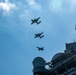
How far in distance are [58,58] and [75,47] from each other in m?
7.31

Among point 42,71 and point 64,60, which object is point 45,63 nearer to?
point 42,71

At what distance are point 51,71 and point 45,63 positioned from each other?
6.24 metres

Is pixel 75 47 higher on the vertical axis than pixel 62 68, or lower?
higher

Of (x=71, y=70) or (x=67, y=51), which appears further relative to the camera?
(x=67, y=51)

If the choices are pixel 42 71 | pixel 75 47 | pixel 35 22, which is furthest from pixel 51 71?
pixel 35 22

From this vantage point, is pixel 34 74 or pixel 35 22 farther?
pixel 34 74

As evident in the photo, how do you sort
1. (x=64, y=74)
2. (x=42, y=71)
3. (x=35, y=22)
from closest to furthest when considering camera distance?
(x=35, y=22), (x=64, y=74), (x=42, y=71)

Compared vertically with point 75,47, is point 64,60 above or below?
below

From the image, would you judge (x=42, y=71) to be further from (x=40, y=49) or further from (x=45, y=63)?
(x=40, y=49)

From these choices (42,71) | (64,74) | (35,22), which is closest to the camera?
(35,22)

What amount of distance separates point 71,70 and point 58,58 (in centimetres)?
1104

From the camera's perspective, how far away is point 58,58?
122312 millimetres

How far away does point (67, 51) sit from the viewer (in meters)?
120

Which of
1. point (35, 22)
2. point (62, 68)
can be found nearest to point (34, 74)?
point (62, 68)
